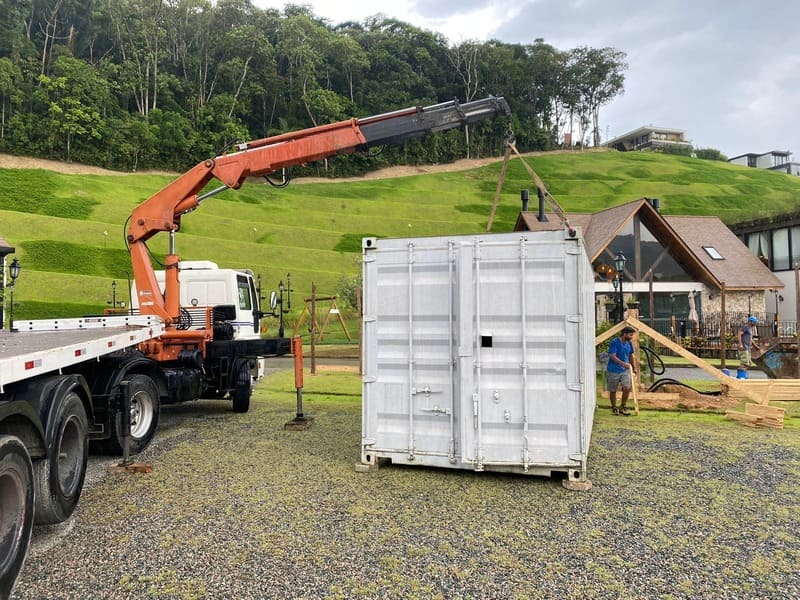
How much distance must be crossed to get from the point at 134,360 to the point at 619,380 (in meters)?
8.80

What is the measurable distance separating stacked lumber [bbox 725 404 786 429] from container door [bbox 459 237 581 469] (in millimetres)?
5740

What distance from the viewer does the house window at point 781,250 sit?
28.1 meters

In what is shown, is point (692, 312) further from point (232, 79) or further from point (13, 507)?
point (232, 79)

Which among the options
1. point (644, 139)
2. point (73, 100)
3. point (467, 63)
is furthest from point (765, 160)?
point (73, 100)

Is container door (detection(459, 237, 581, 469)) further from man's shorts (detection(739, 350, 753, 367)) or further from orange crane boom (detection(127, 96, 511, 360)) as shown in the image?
man's shorts (detection(739, 350, 753, 367))

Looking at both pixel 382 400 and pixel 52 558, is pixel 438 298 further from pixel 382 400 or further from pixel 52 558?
pixel 52 558

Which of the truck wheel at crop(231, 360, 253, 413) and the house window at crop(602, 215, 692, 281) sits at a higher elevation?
the house window at crop(602, 215, 692, 281)

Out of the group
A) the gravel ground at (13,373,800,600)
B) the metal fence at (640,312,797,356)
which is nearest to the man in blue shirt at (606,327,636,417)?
the gravel ground at (13,373,800,600)

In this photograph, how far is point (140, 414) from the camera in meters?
7.99

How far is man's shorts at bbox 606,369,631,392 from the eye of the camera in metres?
10.7

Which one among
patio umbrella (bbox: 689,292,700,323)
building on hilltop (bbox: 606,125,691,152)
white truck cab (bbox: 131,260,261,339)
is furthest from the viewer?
building on hilltop (bbox: 606,125,691,152)

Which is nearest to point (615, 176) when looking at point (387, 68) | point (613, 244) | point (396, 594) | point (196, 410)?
point (387, 68)

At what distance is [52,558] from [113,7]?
8955 centimetres

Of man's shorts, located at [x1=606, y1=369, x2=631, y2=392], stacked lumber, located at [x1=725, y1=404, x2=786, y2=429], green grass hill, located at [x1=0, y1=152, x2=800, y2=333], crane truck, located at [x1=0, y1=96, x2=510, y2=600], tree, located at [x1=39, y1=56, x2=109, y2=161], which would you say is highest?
tree, located at [x1=39, y1=56, x2=109, y2=161]
